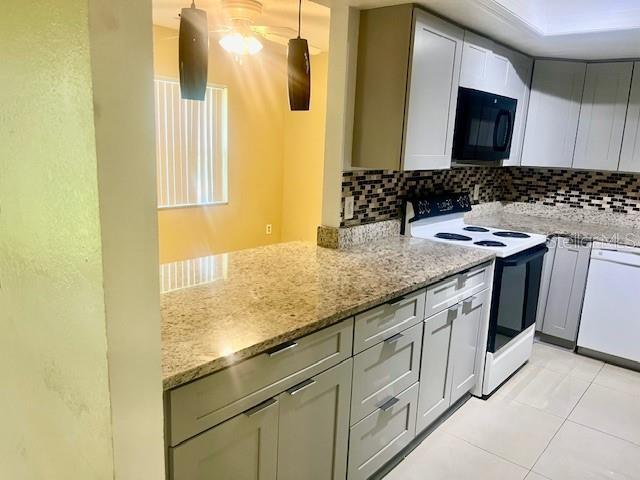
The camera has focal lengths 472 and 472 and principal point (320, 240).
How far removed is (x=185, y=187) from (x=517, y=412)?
3.40m

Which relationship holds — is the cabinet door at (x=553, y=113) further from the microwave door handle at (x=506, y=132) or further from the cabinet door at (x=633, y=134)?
the microwave door handle at (x=506, y=132)

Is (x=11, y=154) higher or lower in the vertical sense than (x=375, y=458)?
higher

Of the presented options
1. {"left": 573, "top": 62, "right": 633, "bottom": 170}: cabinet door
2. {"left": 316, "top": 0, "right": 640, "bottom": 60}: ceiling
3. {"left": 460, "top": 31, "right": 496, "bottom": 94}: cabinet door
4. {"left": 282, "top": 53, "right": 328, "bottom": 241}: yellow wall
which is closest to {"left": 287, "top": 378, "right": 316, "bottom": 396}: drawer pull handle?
{"left": 316, "top": 0, "right": 640, "bottom": 60}: ceiling

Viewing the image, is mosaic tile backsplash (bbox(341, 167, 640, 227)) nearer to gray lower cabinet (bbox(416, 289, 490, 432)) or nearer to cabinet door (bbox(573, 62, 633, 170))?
cabinet door (bbox(573, 62, 633, 170))

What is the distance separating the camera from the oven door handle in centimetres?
269

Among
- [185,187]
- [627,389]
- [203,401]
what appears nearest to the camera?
[203,401]

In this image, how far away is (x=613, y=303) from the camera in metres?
3.22

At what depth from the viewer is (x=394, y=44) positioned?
235cm

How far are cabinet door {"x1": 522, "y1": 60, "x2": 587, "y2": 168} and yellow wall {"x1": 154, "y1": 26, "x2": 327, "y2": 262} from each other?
211 centimetres

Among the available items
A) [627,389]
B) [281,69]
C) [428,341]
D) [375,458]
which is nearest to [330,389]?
[375,458]

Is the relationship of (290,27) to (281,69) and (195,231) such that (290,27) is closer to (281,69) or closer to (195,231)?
(281,69)

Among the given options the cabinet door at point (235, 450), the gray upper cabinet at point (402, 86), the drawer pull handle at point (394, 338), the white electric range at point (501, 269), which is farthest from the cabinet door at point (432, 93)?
the cabinet door at point (235, 450)

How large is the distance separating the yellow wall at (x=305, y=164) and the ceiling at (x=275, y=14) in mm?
1100

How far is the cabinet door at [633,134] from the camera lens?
10.9 feet
